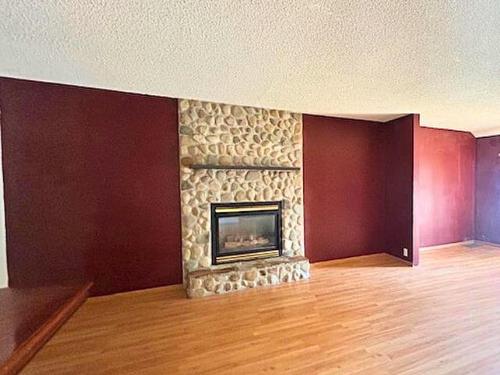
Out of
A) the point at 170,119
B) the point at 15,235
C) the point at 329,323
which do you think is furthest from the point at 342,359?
the point at 15,235

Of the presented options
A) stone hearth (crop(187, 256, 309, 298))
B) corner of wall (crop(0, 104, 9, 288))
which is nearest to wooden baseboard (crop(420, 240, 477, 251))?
stone hearth (crop(187, 256, 309, 298))

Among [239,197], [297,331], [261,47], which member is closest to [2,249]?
[239,197]

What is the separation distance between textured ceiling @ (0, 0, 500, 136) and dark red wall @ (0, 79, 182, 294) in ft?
0.92

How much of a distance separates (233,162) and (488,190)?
17.7 ft

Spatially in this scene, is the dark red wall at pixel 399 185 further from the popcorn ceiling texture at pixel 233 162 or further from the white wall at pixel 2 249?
the white wall at pixel 2 249

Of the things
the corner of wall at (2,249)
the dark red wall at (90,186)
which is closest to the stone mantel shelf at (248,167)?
the dark red wall at (90,186)

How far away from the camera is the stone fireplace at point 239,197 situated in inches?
135

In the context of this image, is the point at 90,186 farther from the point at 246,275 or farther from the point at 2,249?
the point at 246,275

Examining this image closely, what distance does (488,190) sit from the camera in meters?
5.45

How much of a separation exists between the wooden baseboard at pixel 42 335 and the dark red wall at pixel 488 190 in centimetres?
707

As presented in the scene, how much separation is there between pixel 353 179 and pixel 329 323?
274cm

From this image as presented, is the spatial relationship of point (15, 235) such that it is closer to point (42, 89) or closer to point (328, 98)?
point (42, 89)

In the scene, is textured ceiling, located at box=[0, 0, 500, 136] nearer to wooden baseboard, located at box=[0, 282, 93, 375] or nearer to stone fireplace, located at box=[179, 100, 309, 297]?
stone fireplace, located at box=[179, 100, 309, 297]

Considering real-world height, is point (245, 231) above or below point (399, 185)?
below
